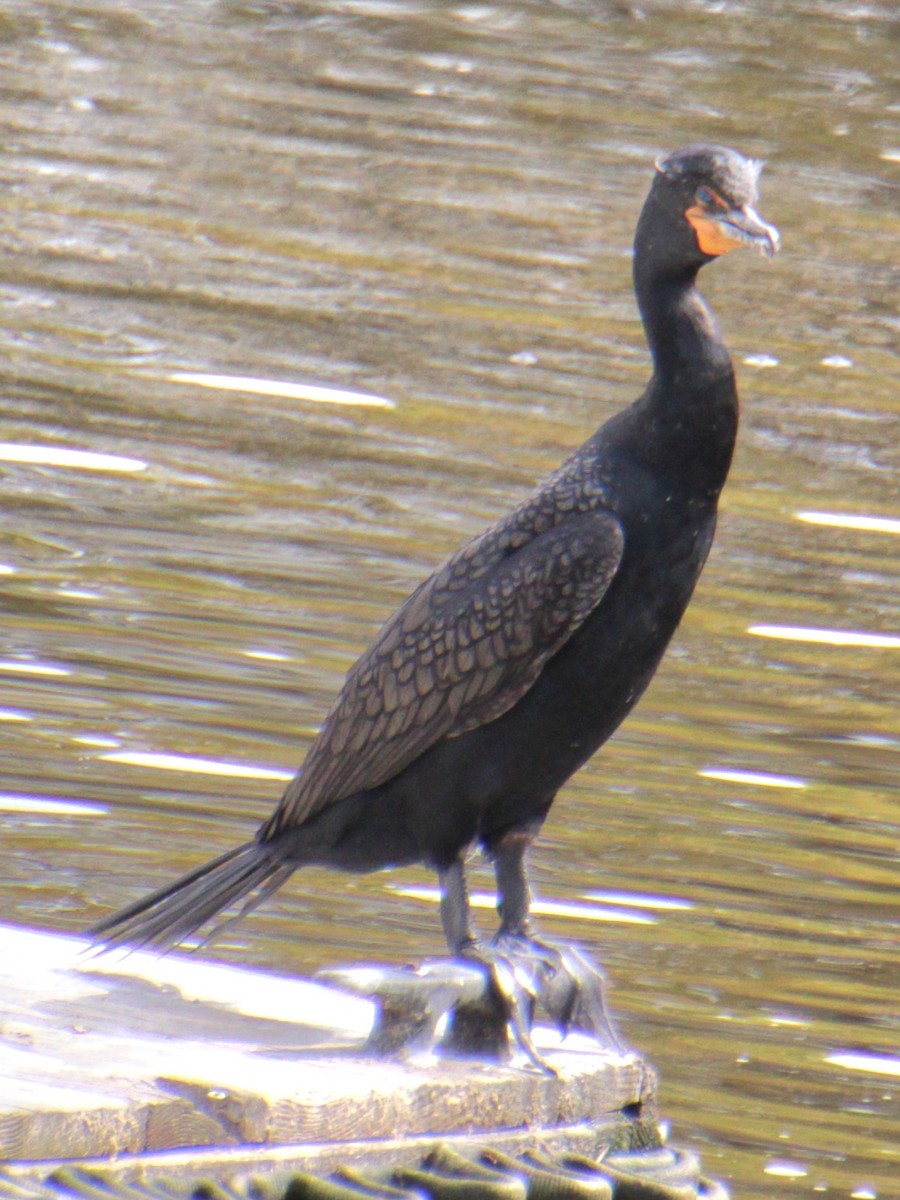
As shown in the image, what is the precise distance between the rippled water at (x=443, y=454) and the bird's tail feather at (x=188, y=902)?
4.09ft

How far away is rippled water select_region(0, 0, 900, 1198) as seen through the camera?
6000 millimetres

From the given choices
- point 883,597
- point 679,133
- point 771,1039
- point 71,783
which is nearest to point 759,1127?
point 771,1039

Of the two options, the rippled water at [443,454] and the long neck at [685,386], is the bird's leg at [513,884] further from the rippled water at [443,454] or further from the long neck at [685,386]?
the rippled water at [443,454]

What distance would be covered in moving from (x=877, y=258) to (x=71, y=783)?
7.34 meters

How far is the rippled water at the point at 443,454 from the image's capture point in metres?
6.00

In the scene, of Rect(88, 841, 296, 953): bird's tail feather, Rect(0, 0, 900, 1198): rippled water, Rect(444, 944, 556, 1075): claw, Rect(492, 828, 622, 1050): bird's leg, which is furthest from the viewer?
Rect(0, 0, 900, 1198): rippled water

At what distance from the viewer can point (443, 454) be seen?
9.95m

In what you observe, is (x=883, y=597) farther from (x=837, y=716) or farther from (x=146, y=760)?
(x=146, y=760)

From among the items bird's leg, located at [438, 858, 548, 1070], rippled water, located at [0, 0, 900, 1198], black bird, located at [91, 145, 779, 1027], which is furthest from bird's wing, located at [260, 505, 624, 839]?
rippled water, located at [0, 0, 900, 1198]

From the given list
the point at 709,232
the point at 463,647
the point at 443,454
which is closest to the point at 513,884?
the point at 463,647

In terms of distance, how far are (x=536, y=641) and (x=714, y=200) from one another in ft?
2.59

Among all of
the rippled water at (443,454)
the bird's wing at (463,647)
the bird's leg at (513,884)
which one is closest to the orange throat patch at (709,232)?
the bird's wing at (463,647)

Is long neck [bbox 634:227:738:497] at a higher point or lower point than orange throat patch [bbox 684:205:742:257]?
lower

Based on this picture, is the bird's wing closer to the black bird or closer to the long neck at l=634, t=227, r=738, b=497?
the black bird
